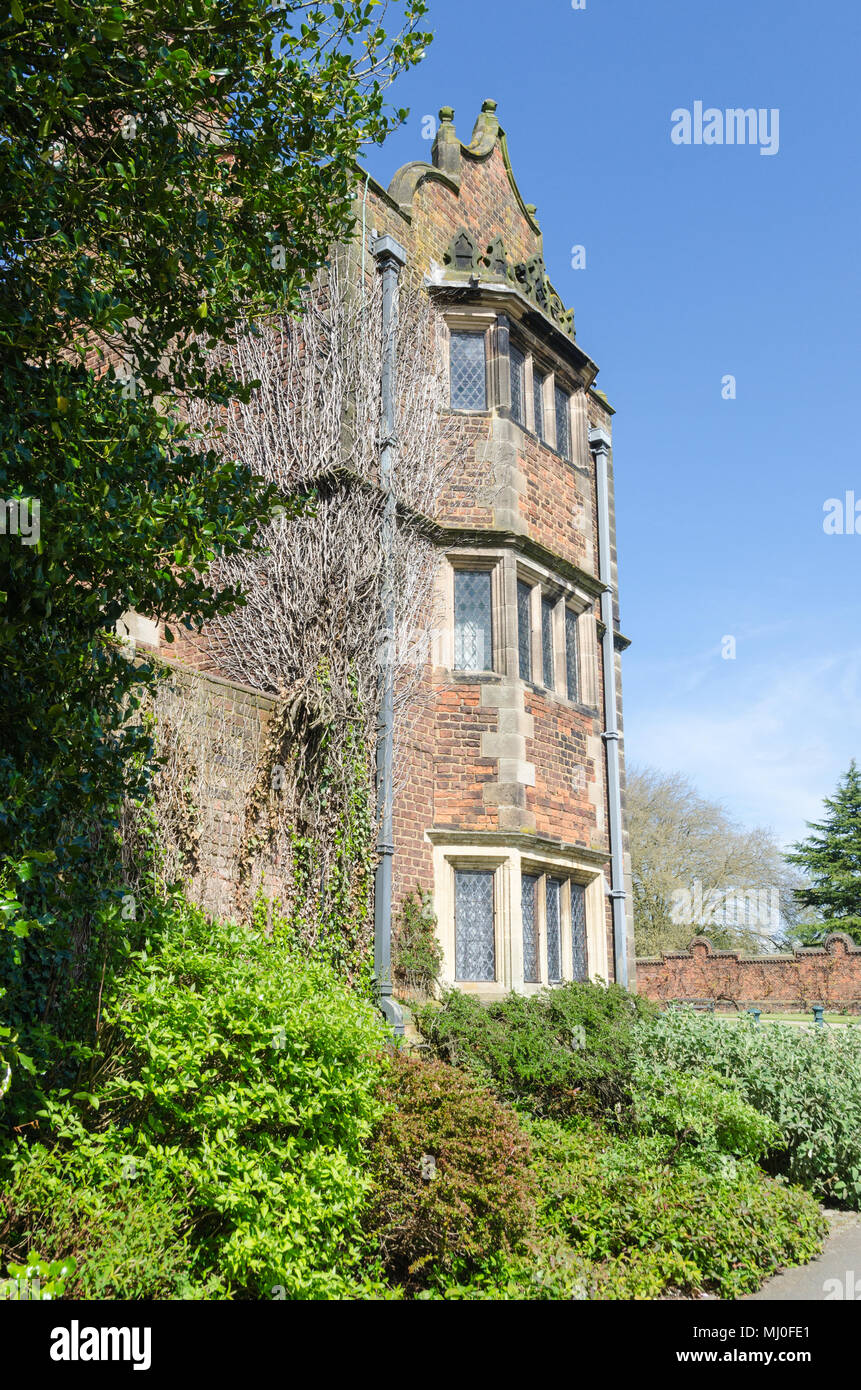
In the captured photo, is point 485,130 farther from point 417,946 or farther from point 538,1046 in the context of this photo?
point 538,1046

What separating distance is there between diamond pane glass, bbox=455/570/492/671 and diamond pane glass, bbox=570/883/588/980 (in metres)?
3.04

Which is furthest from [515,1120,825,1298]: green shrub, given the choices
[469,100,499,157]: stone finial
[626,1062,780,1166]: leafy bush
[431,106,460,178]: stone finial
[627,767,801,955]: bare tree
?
[627,767,801,955]: bare tree

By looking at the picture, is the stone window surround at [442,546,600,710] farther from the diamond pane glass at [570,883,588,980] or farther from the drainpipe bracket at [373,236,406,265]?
the drainpipe bracket at [373,236,406,265]

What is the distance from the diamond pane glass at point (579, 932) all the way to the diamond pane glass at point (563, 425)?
17.9 ft

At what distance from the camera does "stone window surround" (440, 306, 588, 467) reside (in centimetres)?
1280

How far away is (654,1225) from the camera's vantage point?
703 cm

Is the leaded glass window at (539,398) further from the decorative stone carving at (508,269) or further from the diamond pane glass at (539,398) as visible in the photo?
the decorative stone carving at (508,269)

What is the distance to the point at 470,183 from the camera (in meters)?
14.1

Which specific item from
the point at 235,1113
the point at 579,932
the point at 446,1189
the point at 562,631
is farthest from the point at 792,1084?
the point at 562,631

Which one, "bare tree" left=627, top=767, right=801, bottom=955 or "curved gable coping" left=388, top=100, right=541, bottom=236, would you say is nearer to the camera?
"curved gable coping" left=388, top=100, right=541, bottom=236

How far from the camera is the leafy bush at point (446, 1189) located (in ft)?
20.4

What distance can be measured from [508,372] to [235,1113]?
9516mm

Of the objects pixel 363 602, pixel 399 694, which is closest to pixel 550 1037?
pixel 399 694
